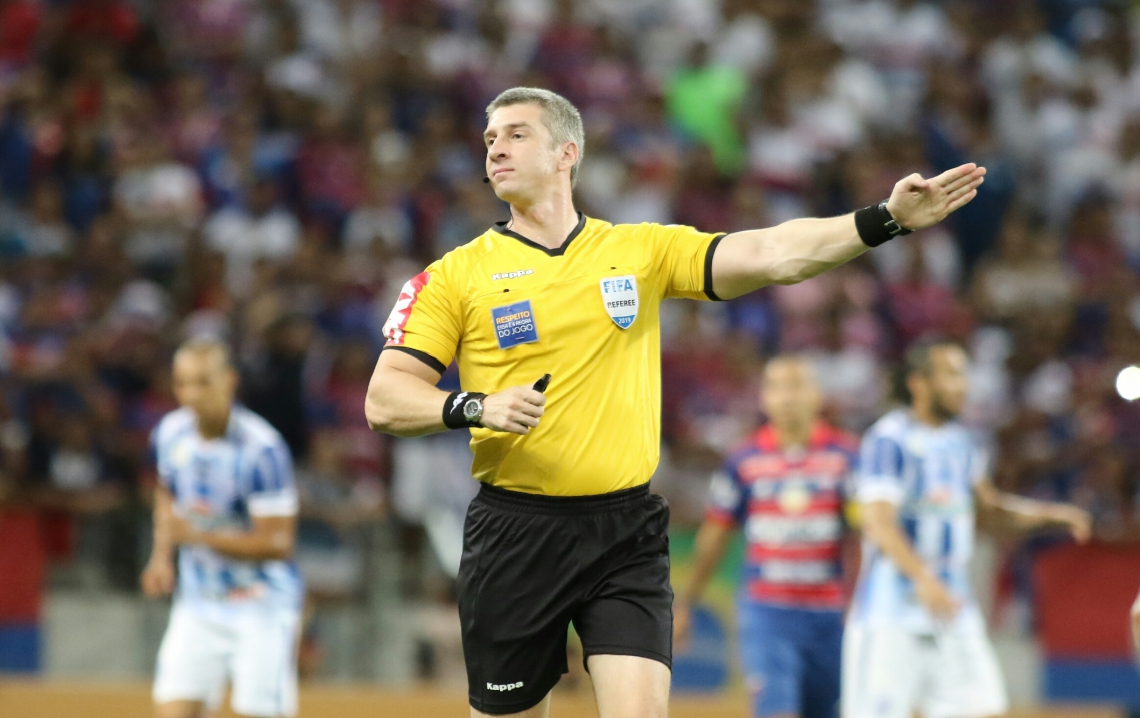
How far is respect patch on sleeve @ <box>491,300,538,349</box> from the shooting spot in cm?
523

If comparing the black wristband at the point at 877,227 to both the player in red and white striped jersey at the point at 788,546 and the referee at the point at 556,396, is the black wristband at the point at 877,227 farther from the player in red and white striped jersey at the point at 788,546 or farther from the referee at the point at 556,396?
the player in red and white striped jersey at the point at 788,546

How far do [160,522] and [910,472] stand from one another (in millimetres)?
3986

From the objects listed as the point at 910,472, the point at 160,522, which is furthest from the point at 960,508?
the point at 160,522

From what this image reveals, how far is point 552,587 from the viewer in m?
5.21

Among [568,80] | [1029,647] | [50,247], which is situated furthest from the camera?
[568,80]

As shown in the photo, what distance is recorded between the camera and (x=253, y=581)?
8.12 meters

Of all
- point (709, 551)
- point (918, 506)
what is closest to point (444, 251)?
point (709, 551)

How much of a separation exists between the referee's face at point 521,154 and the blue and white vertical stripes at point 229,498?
3252 mm

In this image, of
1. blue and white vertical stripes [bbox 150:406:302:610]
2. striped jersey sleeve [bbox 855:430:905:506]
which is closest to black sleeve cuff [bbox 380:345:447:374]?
blue and white vertical stripes [bbox 150:406:302:610]

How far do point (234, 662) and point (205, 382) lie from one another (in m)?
1.46

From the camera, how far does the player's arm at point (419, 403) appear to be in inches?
183

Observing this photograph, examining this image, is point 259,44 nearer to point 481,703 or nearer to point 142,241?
point 142,241

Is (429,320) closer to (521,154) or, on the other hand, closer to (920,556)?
(521,154)

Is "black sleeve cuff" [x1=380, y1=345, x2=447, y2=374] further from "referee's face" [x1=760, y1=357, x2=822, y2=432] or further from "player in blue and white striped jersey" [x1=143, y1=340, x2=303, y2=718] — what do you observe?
"referee's face" [x1=760, y1=357, x2=822, y2=432]
